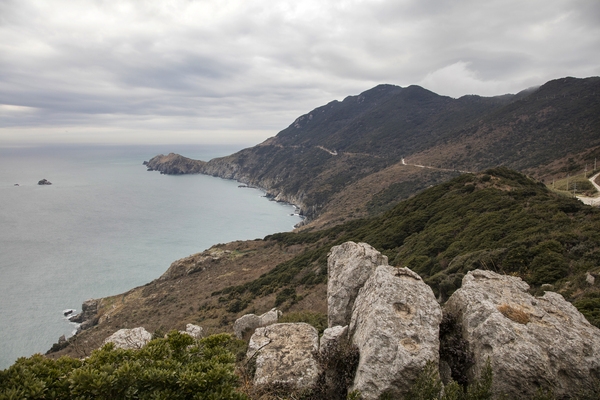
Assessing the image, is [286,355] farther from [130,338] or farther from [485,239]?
[485,239]

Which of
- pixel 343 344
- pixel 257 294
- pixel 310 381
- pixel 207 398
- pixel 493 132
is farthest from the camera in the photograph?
pixel 493 132

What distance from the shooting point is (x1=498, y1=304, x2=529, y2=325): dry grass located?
5669mm

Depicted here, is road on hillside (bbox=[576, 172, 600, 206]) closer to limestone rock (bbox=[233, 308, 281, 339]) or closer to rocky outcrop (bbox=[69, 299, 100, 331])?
limestone rock (bbox=[233, 308, 281, 339])

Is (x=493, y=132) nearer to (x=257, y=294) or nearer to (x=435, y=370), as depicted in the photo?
(x=257, y=294)

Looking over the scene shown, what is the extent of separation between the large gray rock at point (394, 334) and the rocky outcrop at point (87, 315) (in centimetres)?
3832

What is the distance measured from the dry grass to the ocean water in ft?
132

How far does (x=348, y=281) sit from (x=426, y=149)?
10870 cm

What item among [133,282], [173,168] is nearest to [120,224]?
[133,282]

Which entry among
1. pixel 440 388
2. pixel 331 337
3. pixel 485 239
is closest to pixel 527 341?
pixel 440 388

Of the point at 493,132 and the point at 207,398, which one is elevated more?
the point at 493,132

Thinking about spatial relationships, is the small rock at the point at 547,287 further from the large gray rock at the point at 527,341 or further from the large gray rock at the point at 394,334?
the large gray rock at the point at 394,334

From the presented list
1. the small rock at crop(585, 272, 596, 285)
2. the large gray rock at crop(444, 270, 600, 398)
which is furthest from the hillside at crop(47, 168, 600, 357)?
the large gray rock at crop(444, 270, 600, 398)

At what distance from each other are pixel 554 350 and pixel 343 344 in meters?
3.59

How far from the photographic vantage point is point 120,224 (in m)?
79.5
